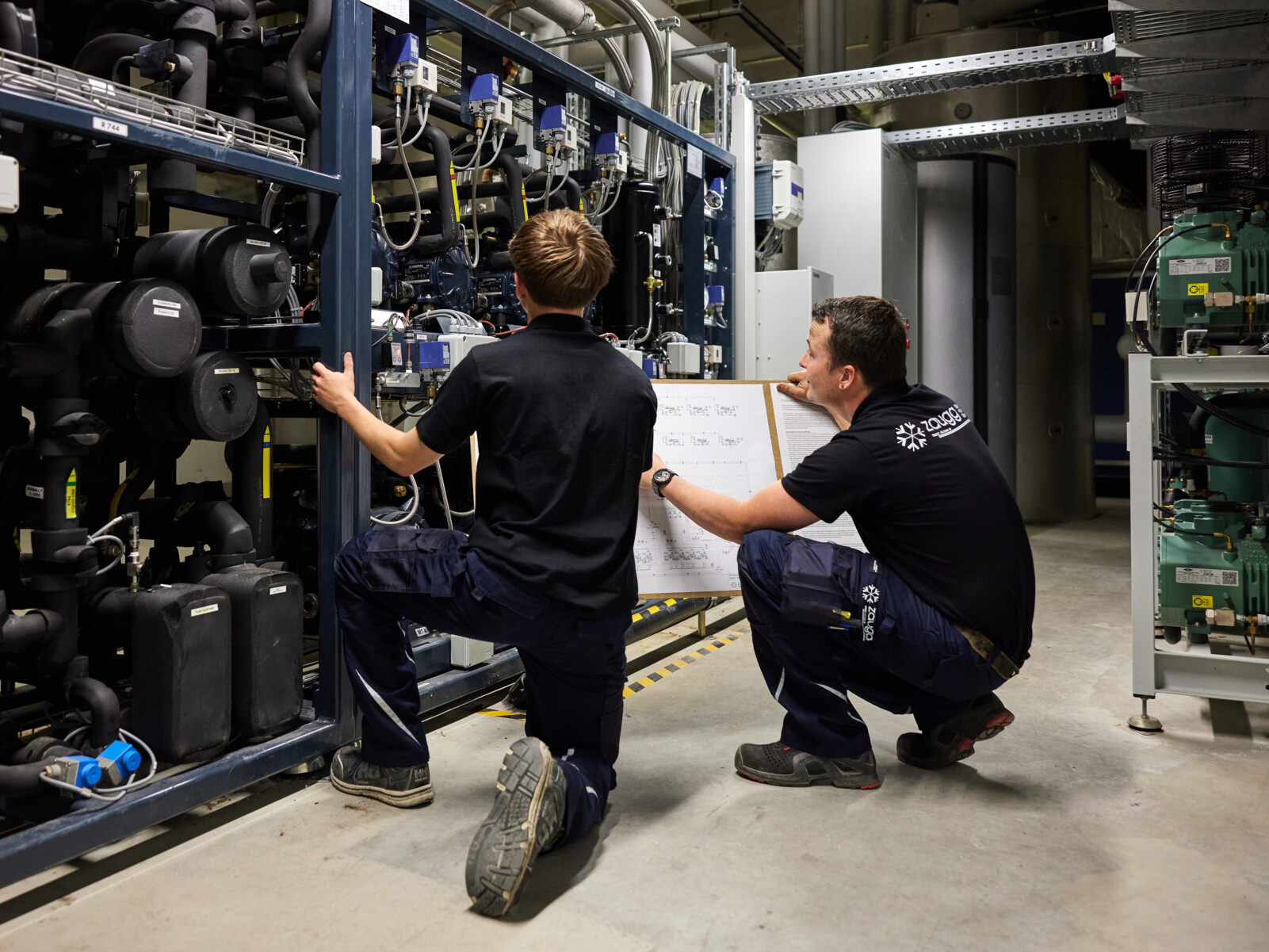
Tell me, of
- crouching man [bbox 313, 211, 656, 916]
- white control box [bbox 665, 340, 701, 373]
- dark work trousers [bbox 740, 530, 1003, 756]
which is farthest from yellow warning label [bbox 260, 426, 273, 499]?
white control box [bbox 665, 340, 701, 373]

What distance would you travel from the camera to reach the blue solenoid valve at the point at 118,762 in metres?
2.07

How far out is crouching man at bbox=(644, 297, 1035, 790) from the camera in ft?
7.82

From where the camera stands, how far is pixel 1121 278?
34.9 ft

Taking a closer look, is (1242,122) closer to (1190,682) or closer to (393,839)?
(1190,682)

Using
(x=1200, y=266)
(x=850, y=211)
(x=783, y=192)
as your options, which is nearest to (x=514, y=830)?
(x=1200, y=266)

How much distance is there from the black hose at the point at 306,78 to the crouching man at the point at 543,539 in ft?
2.17

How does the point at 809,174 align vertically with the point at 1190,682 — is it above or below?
above

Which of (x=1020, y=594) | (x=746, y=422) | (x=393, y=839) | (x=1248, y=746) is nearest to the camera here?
(x=393, y=839)

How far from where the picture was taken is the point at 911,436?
2.40 meters

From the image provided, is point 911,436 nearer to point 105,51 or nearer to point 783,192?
point 105,51

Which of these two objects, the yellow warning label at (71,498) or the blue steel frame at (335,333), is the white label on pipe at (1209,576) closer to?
the blue steel frame at (335,333)

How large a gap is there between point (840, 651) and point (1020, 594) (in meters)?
0.46

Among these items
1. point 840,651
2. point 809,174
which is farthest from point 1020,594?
point 809,174

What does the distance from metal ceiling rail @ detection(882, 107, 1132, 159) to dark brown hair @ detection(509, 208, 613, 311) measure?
4157mm
